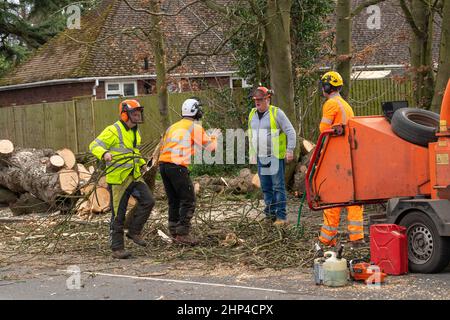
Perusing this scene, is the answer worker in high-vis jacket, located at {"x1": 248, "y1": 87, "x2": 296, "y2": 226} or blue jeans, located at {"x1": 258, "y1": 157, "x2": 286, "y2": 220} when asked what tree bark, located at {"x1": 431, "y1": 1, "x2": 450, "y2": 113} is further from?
blue jeans, located at {"x1": 258, "y1": 157, "x2": 286, "y2": 220}

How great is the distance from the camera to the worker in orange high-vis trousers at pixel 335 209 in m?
10.6

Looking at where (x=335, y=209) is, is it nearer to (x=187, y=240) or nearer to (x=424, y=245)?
(x=424, y=245)

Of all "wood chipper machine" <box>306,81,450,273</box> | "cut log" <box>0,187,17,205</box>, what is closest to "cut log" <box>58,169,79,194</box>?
"cut log" <box>0,187,17,205</box>

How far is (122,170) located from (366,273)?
12.5ft

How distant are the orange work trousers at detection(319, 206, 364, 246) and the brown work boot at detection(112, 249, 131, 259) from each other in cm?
249

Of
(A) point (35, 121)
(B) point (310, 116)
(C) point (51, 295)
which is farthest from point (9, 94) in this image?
(C) point (51, 295)

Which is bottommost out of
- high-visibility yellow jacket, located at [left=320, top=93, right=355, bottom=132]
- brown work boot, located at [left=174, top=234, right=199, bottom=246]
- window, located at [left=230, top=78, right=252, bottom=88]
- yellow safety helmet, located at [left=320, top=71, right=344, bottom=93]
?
brown work boot, located at [left=174, top=234, right=199, bottom=246]

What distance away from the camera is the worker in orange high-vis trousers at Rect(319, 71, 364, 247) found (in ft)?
34.9

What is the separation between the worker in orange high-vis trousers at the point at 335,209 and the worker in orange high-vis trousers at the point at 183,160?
1.68 meters

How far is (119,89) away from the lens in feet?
108

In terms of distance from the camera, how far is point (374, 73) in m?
29.1

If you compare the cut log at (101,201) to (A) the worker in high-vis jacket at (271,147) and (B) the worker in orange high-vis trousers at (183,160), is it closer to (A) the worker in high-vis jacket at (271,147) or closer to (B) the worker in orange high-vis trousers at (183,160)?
(A) the worker in high-vis jacket at (271,147)

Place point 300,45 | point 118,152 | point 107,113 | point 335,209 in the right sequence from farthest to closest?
point 107,113, point 300,45, point 118,152, point 335,209

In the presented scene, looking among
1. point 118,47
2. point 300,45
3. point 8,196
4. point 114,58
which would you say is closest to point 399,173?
point 8,196
